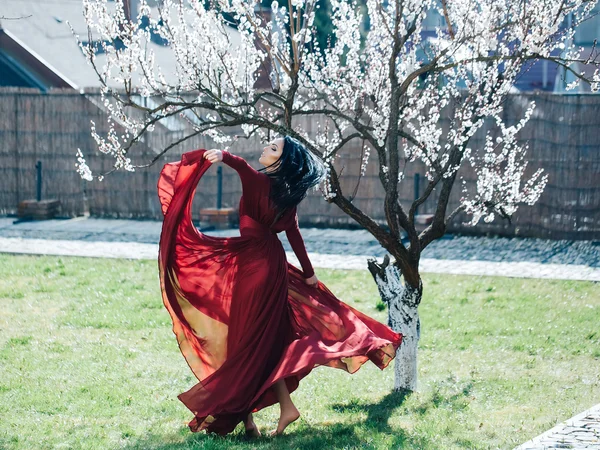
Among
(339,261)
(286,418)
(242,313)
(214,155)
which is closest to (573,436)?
(286,418)

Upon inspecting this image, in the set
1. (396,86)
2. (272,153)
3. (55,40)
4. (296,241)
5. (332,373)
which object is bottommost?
(332,373)

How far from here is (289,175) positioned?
193 inches

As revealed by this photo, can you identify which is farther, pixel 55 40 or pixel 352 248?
pixel 55 40

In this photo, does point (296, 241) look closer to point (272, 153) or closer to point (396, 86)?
point (272, 153)

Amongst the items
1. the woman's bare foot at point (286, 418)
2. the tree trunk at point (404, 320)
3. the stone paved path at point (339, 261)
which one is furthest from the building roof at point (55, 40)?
the woman's bare foot at point (286, 418)

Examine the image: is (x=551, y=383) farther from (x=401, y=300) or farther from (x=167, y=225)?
(x=167, y=225)

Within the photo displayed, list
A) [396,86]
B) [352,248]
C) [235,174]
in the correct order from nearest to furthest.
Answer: [396,86] → [352,248] → [235,174]

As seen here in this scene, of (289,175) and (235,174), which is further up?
(235,174)

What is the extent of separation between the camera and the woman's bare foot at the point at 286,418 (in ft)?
16.0

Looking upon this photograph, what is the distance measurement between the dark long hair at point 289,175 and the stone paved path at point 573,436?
1.87m

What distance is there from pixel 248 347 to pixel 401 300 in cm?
144

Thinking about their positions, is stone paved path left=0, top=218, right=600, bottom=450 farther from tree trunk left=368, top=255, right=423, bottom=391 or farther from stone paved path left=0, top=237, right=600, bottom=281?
tree trunk left=368, top=255, right=423, bottom=391

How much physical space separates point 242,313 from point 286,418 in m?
0.65

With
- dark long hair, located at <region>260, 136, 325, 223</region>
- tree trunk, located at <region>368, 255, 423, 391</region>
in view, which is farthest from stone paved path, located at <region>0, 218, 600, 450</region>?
dark long hair, located at <region>260, 136, 325, 223</region>
